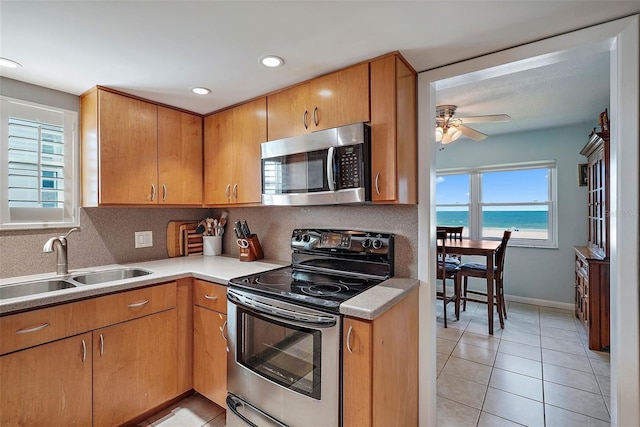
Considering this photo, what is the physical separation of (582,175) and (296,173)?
382cm

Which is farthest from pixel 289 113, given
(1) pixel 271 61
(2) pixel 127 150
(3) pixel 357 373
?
(3) pixel 357 373

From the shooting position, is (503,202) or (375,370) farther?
(503,202)

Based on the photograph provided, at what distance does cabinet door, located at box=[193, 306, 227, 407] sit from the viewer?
1934mm

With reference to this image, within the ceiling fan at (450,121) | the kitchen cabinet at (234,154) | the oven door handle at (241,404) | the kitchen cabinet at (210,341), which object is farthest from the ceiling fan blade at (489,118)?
the oven door handle at (241,404)

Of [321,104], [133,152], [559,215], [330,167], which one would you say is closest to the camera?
[330,167]

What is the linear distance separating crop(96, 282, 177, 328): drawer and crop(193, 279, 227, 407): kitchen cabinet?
0.18 metres

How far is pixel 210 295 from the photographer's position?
2.01m

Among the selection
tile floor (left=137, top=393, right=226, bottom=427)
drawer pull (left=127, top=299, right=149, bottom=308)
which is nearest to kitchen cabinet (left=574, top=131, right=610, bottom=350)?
tile floor (left=137, top=393, right=226, bottom=427)

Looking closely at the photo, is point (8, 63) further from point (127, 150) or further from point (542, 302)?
point (542, 302)

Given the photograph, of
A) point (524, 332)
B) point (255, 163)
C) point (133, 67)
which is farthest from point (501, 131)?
point (133, 67)

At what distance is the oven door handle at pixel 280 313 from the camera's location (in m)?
1.43

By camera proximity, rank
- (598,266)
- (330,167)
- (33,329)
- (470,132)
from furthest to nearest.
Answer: (470,132)
(598,266)
(330,167)
(33,329)

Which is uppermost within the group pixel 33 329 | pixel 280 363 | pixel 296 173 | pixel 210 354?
pixel 296 173

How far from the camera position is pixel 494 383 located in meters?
2.34
